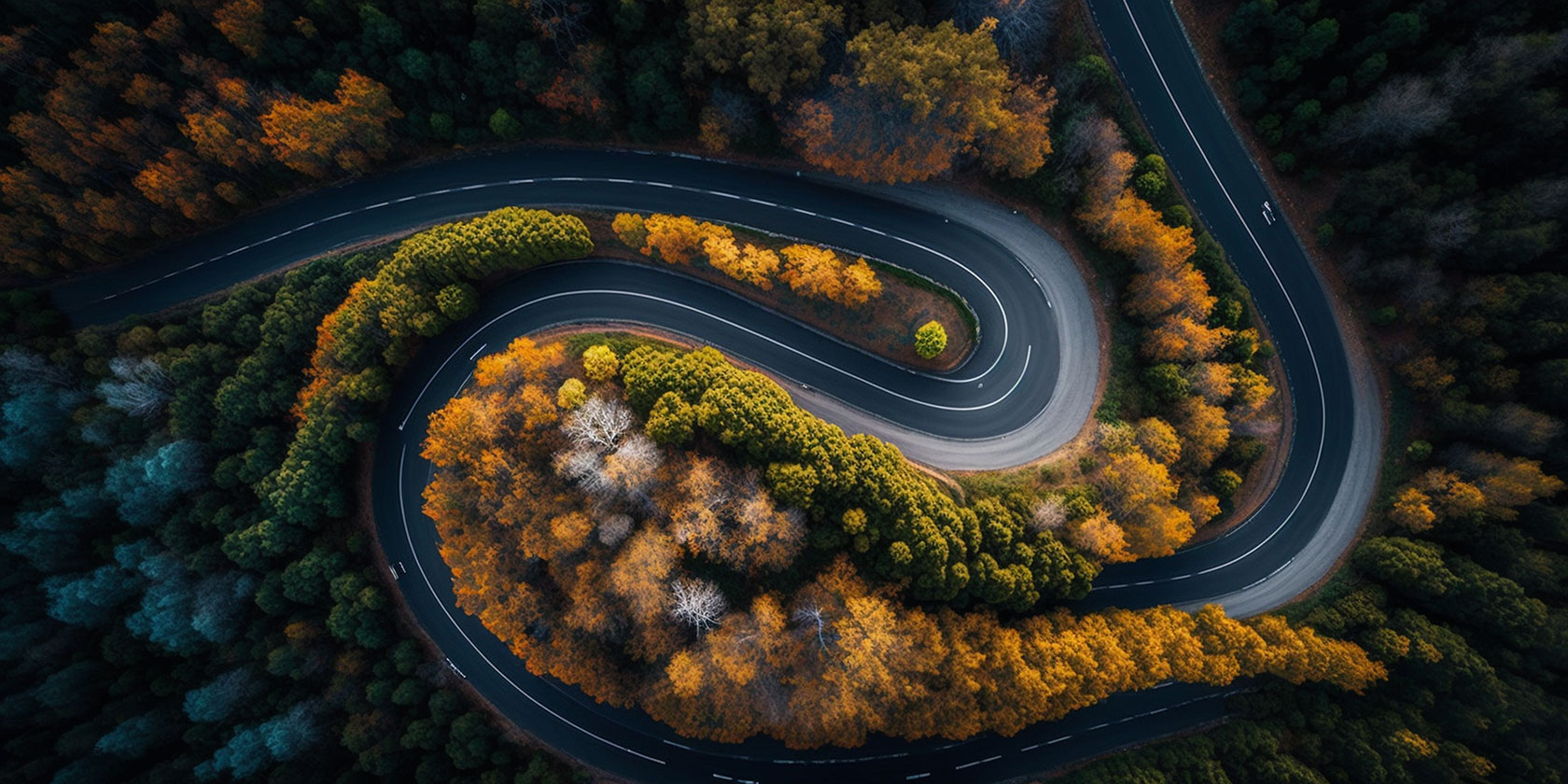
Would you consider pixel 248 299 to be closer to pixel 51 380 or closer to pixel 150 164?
pixel 150 164

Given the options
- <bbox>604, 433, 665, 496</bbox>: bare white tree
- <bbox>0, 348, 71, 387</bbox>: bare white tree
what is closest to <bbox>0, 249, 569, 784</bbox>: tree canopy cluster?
<bbox>0, 348, 71, 387</bbox>: bare white tree

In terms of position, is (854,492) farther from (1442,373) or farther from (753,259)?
(1442,373)

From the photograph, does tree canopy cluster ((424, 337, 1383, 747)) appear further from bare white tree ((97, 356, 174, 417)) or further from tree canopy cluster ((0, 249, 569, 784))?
bare white tree ((97, 356, 174, 417))

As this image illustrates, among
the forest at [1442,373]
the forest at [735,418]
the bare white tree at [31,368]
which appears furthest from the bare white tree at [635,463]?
the bare white tree at [31,368]

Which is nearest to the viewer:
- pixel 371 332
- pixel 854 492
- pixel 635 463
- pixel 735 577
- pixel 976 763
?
pixel 635 463

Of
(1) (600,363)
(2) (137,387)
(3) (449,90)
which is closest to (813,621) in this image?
(1) (600,363)

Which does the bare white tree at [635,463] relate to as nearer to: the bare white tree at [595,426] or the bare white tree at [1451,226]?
the bare white tree at [595,426]
